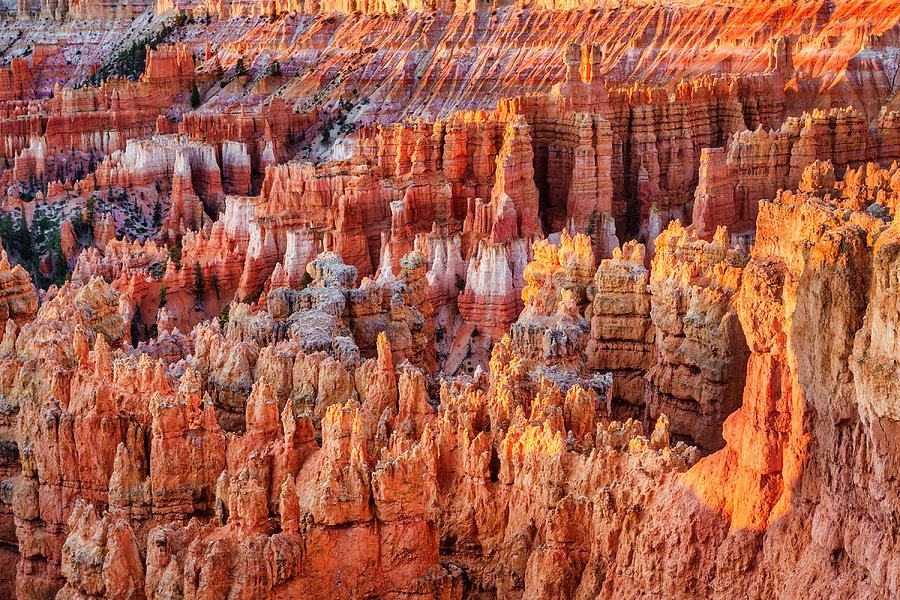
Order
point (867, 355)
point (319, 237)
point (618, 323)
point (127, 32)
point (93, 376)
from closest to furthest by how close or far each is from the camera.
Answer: point (867, 355) < point (93, 376) < point (618, 323) < point (319, 237) < point (127, 32)

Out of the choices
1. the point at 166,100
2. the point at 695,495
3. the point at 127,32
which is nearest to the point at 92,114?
the point at 166,100

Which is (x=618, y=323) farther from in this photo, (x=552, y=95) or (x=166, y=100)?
(x=166, y=100)

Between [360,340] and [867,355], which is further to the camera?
[360,340]

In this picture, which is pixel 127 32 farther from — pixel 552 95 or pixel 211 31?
pixel 552 95

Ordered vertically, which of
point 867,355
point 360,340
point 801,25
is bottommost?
point 360,340

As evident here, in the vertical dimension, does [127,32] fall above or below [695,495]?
above

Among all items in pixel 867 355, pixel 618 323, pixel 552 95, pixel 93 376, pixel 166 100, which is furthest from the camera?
pixel 166 100
